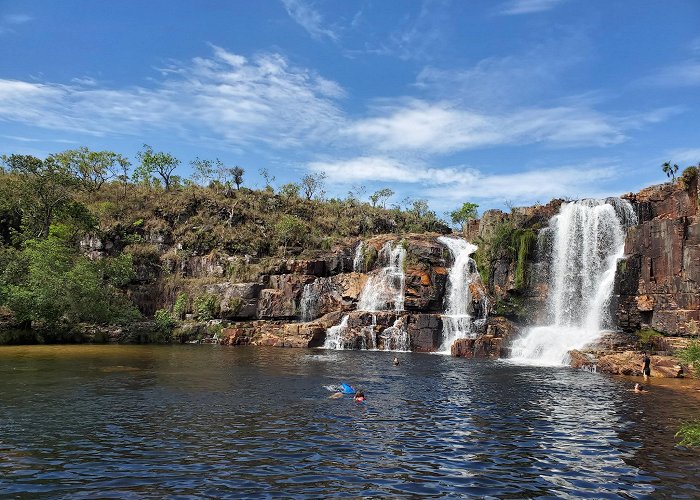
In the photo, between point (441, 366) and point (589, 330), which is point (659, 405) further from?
point (589, 330)

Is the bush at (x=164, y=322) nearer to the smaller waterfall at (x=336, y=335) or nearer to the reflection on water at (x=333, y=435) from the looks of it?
the smaller waterfall at (x=336, y=335)

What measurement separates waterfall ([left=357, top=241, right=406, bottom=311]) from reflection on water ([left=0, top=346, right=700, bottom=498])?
22.8 m

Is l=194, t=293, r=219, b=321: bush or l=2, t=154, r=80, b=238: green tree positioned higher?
l=2, t=154, r=80, b=238: green tree

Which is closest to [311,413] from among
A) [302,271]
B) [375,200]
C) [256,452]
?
[256,452]

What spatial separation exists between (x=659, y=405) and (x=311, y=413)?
14859 mm

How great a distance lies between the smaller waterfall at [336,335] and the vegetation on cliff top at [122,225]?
51.4 feet

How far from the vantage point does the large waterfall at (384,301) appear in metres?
48.1

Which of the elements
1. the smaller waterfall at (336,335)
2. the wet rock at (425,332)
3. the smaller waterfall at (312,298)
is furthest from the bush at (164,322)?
the wet rock at (425,332)

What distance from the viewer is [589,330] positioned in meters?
41.6

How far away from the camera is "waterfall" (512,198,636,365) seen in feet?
137

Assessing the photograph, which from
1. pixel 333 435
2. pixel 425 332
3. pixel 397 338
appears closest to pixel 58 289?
pixel 397 338

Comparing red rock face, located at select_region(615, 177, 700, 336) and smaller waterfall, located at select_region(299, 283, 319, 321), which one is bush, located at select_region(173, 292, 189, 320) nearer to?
smaller waterfall, located at select_region(299, 283, 319, 321)

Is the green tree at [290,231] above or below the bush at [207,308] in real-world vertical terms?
A: above

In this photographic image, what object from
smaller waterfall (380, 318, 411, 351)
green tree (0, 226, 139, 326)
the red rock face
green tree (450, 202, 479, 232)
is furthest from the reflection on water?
green tree (450, 202, 479, 232)
